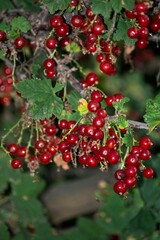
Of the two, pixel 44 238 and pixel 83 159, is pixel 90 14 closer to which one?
pixel 83 159

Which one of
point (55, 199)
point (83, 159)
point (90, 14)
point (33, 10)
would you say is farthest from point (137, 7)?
point (55, 199)

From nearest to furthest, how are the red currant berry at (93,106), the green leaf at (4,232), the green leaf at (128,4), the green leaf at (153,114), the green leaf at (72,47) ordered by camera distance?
the green leaf at (128,4) < the green leaf at (153,114) < the red currant berry at (93,106) < the green leaf at (72,47) < the green leaf at (4,232)

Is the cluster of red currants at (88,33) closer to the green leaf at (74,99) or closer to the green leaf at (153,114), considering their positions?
the green leaf at (74,99)

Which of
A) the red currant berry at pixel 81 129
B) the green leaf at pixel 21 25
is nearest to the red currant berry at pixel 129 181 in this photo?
the red currant berry at pixel 81 129

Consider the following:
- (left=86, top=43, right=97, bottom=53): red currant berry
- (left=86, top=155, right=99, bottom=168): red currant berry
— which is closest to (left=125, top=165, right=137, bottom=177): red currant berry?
(left=86, top=155, right=99, bottom=168): red currant berry

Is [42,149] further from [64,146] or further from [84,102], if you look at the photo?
[84,102]

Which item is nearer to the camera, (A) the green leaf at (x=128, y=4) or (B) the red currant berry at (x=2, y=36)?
(A) the green leaf at (x=128, y=4)

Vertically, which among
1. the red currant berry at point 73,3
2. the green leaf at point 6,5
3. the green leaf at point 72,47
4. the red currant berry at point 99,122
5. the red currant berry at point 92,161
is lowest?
the red currant berry at point 92,161

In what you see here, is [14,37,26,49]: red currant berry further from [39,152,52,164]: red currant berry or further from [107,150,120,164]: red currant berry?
[107,150,120,164]: red currant berry
